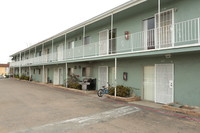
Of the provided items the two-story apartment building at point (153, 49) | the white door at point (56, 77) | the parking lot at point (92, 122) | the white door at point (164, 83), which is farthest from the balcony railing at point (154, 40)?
the white door at point (56, 77)

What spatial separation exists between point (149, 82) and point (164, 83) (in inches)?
41.8

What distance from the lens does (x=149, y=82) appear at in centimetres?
923

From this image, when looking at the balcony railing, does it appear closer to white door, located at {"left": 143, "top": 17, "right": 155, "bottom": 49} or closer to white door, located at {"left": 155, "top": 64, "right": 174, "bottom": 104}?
white door, located at {"left": 143, "top": 17, "right": 155, "bottom": 49}

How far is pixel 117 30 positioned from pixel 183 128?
840 cm

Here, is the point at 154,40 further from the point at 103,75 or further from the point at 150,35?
the point at 103,75

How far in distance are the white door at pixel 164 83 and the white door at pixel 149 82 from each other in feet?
1.13

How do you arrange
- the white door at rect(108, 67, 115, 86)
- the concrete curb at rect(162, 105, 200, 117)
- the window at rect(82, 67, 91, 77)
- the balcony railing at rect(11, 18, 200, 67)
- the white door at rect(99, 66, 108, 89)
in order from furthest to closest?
1. the window at rect(82, 67, 91, 77)
2. the white door at rect(99, 66, 108, 89)
3. the white door at rect(108, 67, 115, 86)
4. the balcony railing at rect(11, 18, 200, 67)
5. the concrete curb at rect(162, 105, 200, 117)

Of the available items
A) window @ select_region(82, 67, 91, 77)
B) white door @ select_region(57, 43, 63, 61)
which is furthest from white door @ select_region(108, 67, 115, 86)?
white door @ select_region(57, 43, 63, 61)

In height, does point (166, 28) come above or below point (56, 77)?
above

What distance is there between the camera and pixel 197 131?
4617 mm

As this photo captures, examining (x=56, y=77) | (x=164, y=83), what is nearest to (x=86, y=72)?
(x=56, y=77)

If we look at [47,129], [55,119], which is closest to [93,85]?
[55,119]

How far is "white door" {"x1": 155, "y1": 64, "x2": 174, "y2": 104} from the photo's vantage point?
8.02 meters

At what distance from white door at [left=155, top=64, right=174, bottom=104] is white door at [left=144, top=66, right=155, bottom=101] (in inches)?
13.5
